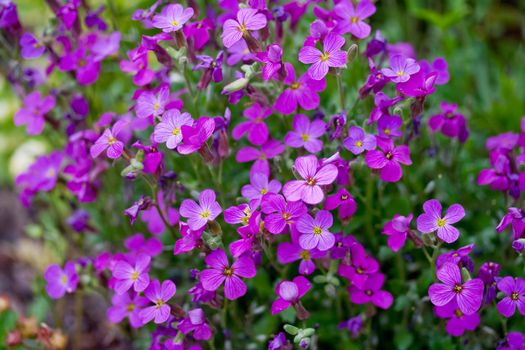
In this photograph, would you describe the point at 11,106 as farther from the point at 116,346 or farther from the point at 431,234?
the point at 431,234

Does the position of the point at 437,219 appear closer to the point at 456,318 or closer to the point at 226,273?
the point at 456,318

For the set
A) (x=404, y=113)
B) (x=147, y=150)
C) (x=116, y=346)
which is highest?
(x=147, y=150)

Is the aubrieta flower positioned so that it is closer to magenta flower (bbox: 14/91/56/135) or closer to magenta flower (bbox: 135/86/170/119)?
magenta flower (bbox: 135/86/170/119)

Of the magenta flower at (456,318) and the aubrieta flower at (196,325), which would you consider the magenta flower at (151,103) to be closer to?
the aubrieta flower at (196,325)

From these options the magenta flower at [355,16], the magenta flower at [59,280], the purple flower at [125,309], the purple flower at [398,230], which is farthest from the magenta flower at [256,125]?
the magenta flower at [59,280]

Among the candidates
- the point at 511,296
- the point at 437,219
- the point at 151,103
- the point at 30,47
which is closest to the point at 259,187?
the point at 151,103

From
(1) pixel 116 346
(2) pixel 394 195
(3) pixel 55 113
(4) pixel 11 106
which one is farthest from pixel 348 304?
(4) pixel 11 106

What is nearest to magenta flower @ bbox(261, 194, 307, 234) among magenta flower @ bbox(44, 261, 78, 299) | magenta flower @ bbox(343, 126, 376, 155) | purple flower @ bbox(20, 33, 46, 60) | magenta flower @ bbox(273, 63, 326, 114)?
magenta flower @ bbox(343, 126, 376, 155)
